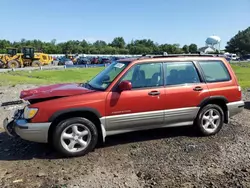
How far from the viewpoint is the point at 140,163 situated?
4.40 metres

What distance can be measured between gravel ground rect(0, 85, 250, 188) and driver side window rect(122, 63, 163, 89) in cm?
118

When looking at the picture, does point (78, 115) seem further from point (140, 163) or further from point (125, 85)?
point (140, 163)

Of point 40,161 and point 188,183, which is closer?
point 188,183

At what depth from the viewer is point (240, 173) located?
4.03 metres

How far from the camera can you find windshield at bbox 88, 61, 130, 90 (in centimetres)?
506

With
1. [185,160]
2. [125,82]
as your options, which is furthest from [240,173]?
[125,82]

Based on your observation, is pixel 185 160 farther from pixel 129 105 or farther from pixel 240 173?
pixel 129 105

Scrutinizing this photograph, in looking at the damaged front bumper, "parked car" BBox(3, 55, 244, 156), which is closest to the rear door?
"parked car" BBox(3, 55, 244, 156)

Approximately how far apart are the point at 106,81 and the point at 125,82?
0.54m

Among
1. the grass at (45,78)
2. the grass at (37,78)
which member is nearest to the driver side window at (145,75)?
the grass at (45,78)

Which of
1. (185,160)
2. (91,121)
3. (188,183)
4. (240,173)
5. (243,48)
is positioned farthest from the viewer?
→ (243,48)

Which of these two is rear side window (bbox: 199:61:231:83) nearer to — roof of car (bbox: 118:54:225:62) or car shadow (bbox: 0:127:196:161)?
roof of car (bbox: 118:54:225:62)

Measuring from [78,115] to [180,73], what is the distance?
2.25 meters

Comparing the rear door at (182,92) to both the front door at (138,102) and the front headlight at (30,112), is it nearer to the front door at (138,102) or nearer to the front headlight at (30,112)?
the front door at (138,102)
